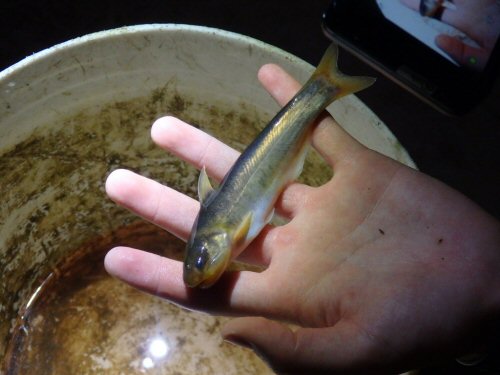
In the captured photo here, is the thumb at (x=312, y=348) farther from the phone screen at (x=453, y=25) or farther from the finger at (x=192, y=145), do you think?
the phone screen at (x=453, y=25)

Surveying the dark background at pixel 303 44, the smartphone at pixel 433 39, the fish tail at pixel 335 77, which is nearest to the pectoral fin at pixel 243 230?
the fish tail at pixel 335 77

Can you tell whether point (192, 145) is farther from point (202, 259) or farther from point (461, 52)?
point (461, 52)

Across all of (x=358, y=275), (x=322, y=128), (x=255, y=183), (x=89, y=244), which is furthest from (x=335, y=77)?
(x=89, y=244)

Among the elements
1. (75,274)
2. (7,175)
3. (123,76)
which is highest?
(123,76)

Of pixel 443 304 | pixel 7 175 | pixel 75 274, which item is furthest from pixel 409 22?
pixel 75 274

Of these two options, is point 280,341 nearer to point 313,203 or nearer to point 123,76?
point 313,203

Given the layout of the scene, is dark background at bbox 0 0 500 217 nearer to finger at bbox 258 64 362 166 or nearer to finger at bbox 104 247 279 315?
finger at bbox 258 64 362 166
